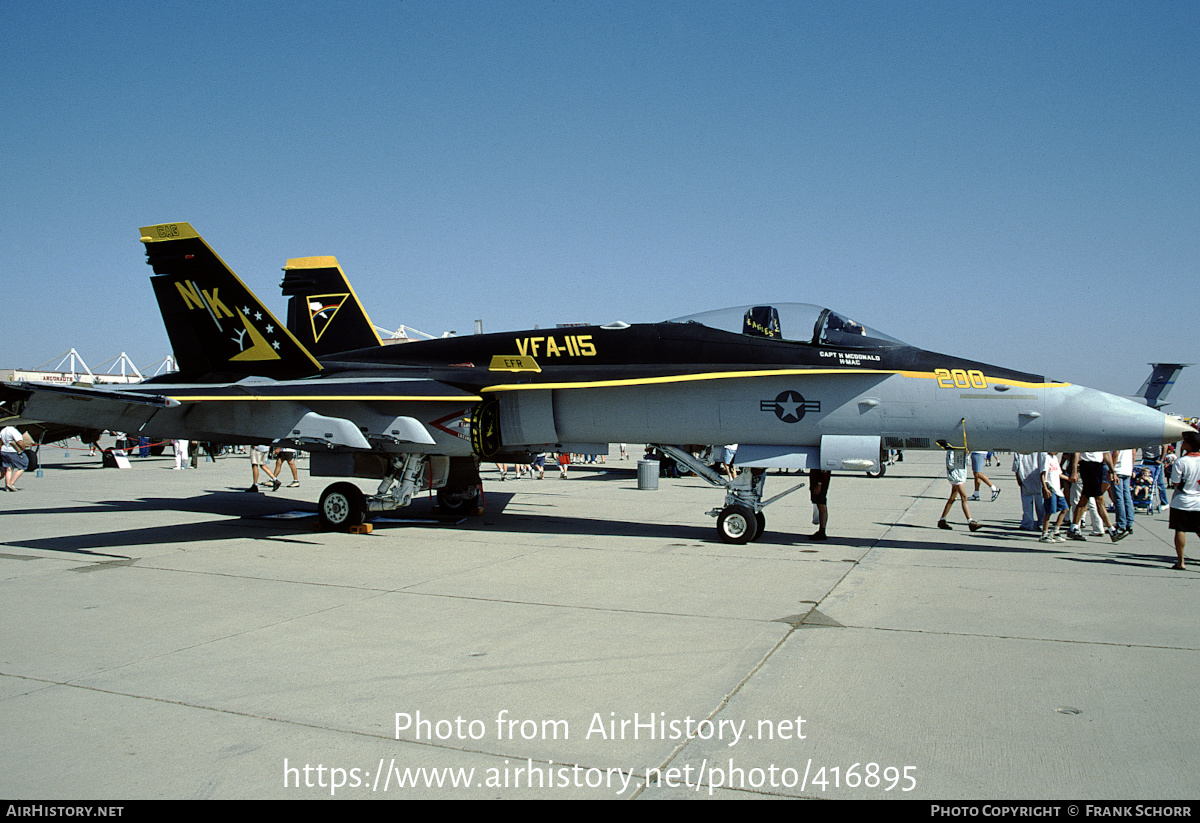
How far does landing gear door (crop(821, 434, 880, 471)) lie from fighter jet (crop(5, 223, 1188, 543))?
2 cm

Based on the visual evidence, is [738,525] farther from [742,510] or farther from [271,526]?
[271,526]

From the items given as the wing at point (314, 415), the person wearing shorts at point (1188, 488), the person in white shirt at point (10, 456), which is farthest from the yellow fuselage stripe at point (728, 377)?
the person in white shirt at point (10, 456)

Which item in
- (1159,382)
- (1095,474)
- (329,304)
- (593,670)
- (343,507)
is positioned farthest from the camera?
(1159,382)

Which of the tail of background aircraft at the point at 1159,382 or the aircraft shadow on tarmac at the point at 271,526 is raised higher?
the tail of background aircraft at the point at 1159,382

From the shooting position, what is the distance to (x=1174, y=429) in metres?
8.16

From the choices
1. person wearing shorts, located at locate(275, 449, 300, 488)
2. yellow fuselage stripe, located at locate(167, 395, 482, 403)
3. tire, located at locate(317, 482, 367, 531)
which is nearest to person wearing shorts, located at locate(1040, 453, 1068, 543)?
yellow fuselage stripe, located at locate(167, 395, 482, 403)

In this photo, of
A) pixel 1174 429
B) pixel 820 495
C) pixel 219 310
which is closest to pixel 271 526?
pixel 219 310

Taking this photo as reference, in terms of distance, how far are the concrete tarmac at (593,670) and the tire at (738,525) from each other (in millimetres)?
310

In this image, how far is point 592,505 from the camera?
14375 mm

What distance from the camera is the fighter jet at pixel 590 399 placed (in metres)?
8.94

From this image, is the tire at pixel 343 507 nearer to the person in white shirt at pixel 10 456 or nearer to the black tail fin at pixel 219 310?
the black tail fin at pixel 219 310

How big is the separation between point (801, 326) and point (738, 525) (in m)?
2.50
